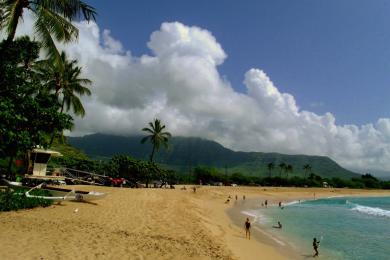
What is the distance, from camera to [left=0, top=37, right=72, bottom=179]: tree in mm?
16031

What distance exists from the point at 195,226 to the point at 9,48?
13.6 metres

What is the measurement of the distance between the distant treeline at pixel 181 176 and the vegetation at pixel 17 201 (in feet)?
64.7

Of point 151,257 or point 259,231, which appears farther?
point 259,231

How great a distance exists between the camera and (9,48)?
17141mm

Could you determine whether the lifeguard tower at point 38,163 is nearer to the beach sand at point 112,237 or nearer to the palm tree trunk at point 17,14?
the beach sand at point 112,237

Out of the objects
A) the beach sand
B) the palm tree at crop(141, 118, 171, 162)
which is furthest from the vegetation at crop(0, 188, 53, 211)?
the palm tree at crop(141, 118, 171, 162)

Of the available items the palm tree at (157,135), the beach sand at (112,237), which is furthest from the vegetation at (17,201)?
the palm tree at (157,135)

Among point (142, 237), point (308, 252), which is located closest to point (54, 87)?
point (142, 237)

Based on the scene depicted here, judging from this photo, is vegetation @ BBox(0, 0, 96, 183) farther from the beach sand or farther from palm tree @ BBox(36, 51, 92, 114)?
palm tree @ BBox(36, 51, 92, 114)

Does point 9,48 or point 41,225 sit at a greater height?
point 9,48

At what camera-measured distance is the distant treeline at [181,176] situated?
4838 centimetres

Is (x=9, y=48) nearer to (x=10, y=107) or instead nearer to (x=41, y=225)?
(x=10, y=107)

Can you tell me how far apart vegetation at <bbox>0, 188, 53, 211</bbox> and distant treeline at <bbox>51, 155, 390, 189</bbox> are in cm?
1973

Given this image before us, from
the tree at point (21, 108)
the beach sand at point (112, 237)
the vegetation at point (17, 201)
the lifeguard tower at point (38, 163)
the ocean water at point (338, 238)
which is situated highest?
the tree at point (21, 108)
